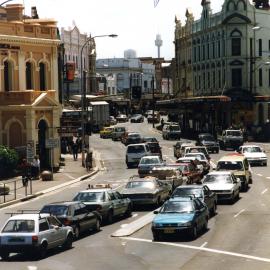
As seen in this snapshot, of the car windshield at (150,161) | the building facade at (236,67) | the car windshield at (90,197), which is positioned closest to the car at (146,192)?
the car windshield at (90,197)

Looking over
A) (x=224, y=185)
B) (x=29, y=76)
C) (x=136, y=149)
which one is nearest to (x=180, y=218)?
(x=224, y=185)

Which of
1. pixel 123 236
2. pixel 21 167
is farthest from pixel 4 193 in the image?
pixel 123 236

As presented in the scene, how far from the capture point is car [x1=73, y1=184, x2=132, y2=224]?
3125cm

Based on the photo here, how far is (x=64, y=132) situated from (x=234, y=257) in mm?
37094

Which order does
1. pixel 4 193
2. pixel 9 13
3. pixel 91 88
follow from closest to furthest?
pixel 4 193, pixel 9 13, pixel 91 88

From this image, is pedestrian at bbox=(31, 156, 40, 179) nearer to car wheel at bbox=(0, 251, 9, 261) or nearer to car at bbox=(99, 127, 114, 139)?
car wheel at bbox=(0, 251, 9, 261)

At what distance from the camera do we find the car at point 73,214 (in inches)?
1078

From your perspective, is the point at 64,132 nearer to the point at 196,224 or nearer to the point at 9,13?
the point at 9,13

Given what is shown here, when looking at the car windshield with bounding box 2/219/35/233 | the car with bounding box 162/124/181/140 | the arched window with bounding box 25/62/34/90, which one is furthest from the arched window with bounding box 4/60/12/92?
the car windshield with bounding box 2/219/35/233

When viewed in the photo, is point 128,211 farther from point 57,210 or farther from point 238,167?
point 238,167

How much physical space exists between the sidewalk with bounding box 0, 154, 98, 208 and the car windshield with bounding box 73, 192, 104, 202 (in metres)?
8.38

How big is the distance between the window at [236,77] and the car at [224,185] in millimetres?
61939

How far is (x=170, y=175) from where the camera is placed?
42312 mm

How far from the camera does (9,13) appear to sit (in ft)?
226
